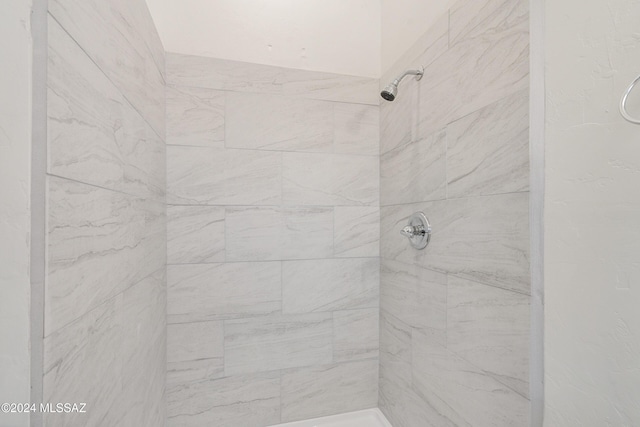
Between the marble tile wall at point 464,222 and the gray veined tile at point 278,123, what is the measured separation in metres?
0.36

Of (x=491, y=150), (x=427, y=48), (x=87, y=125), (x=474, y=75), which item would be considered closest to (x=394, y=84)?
(x=427, y=48)

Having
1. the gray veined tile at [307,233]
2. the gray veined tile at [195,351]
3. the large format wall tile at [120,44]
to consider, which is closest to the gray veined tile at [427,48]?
the gray veined tile at [307,233]

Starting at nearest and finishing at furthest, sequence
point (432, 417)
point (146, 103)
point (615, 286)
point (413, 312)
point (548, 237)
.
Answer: point (615, 286), point (548, 237), point (146, 103), point (432, 417), point (413, 312)

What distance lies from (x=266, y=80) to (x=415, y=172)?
83 centimetres

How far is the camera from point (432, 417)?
1.10 m

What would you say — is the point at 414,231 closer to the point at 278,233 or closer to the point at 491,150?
the point at 491,150

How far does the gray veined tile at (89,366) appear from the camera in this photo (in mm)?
464

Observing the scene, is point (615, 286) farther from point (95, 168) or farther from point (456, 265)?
point (95, 168)

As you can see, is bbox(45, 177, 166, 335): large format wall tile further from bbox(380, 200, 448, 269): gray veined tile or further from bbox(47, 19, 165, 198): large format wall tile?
bbox(380, 200, 448, 269): gray veined tile

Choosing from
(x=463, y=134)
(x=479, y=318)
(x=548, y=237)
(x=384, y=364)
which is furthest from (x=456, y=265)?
(x=384, y=364)

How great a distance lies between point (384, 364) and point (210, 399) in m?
0.85

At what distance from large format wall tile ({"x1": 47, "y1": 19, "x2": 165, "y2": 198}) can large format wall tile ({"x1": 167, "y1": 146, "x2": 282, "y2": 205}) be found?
1.22ft

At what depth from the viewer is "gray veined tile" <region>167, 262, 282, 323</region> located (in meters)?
1.31

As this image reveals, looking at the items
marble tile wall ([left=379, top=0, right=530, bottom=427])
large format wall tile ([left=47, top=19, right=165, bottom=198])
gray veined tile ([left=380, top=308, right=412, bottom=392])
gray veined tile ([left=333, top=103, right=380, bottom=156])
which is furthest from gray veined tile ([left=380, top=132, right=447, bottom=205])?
large format wall tile ([left=47, top=19, right=165, bottom=198])
